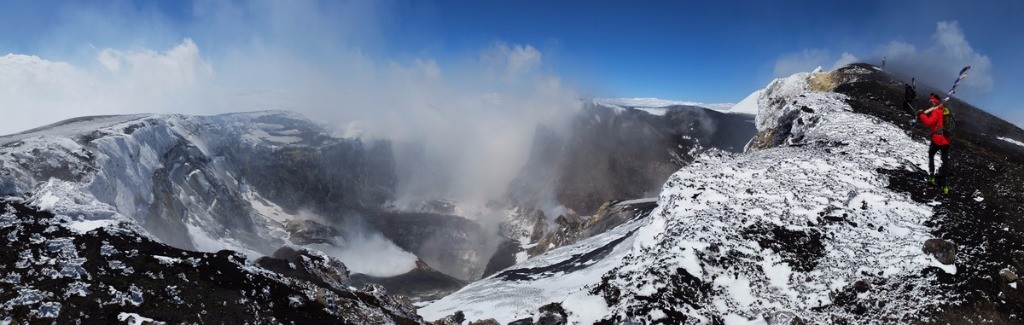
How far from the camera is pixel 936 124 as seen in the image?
2069 centimetres

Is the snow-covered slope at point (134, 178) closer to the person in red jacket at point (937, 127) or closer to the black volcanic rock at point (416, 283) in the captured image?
the black volcanic rock at point (416, 283)

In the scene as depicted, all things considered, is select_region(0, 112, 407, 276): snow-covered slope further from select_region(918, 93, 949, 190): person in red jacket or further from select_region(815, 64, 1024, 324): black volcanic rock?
select_region(918, 93, 949, 190): person in red jacket

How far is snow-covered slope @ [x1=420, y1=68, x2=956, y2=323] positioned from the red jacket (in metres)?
2.99

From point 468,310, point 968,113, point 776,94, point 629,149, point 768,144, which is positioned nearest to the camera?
point 468,310

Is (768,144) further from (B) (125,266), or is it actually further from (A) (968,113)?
(B) (125,266)

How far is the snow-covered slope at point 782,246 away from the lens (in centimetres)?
1816

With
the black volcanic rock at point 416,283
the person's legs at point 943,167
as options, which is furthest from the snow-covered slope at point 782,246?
the black volcanic rock at point 416,283

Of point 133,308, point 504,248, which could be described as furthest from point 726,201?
point 504,248

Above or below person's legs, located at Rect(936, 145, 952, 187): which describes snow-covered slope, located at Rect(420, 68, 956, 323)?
below

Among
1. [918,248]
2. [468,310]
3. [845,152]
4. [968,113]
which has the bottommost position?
[468,310]

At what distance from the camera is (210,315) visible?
1959 centimetres

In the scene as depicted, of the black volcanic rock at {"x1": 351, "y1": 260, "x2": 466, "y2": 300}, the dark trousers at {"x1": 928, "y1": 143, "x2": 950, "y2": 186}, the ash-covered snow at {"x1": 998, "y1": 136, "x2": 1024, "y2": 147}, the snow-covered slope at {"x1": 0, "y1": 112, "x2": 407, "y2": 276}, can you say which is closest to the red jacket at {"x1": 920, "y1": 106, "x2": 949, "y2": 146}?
the dark trousers at {"x1": 928, "y1": 143, "x2": 950, "y2": 186}

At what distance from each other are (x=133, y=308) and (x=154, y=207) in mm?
56382

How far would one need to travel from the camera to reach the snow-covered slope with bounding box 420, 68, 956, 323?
18156 millimetres
